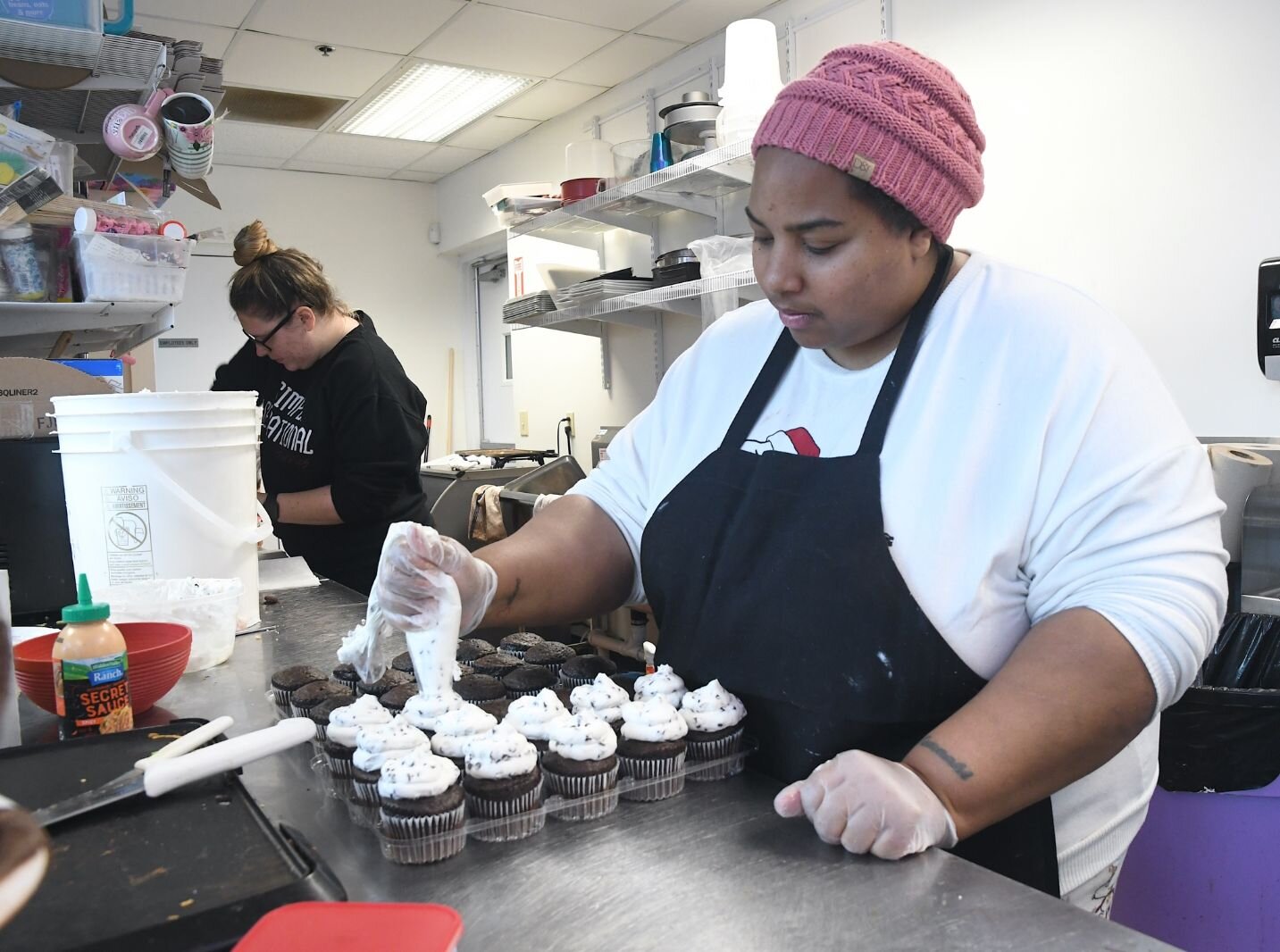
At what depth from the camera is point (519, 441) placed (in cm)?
631

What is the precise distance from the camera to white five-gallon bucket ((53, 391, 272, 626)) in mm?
1663

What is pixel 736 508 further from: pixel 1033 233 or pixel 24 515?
pixel 1033 233

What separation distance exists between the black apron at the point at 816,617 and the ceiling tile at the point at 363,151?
5.23 metres

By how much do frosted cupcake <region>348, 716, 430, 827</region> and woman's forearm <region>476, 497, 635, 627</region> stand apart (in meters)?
0.37

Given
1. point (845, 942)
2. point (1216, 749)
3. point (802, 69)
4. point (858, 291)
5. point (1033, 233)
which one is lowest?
point (1216, 749)

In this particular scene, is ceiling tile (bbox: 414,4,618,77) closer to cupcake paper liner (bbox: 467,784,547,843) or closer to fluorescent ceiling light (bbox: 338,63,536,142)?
fluorescent ceiling light (bbox: 338,63,536,142)

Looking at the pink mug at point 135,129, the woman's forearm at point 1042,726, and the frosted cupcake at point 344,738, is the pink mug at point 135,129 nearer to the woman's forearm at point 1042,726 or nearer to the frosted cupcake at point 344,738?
the frosted cupcake at point 344,738

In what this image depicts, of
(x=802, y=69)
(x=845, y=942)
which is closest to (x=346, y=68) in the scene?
(x=802, y=69)

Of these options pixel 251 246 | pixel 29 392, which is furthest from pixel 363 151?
pixel 29 392

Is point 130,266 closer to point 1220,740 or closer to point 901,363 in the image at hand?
point 901,363

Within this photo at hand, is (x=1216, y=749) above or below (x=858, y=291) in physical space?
below

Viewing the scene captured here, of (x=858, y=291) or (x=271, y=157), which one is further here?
(x=271, y=157)

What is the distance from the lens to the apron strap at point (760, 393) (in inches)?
54.4

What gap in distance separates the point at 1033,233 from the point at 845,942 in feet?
9.64
